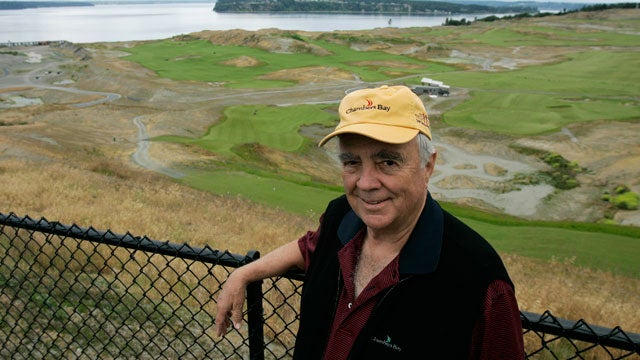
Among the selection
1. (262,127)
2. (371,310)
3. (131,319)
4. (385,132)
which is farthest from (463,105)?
(371,310)

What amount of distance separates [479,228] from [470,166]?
15641mm

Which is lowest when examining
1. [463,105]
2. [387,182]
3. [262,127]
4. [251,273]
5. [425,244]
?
[463,105]

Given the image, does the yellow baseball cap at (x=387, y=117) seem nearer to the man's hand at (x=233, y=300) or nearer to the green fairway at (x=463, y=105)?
the man's hand at (x=233, y=300)

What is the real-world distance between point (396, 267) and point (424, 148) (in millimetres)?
643

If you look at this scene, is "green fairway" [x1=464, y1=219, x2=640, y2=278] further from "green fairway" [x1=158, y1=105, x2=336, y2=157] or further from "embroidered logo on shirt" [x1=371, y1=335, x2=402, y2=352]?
"green fairway" [x1=158, y1=105, x2=336, y2=157]

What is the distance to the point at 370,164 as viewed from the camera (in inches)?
103

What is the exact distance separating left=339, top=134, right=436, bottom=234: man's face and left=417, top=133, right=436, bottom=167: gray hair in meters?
0.03

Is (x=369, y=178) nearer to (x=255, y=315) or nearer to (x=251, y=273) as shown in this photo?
(x=251, y=273)

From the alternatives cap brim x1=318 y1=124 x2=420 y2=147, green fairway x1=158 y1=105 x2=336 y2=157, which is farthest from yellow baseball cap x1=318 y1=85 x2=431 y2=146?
green fairway x1=158 y1=105 x2=336 y2=157

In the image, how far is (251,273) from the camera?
312 cm

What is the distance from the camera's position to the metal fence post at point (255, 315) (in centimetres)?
325

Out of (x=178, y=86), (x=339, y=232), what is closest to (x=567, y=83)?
(x=178, y=86)

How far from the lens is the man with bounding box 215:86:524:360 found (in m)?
2.27

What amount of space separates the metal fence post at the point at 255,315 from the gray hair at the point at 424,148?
1244 millimetres
